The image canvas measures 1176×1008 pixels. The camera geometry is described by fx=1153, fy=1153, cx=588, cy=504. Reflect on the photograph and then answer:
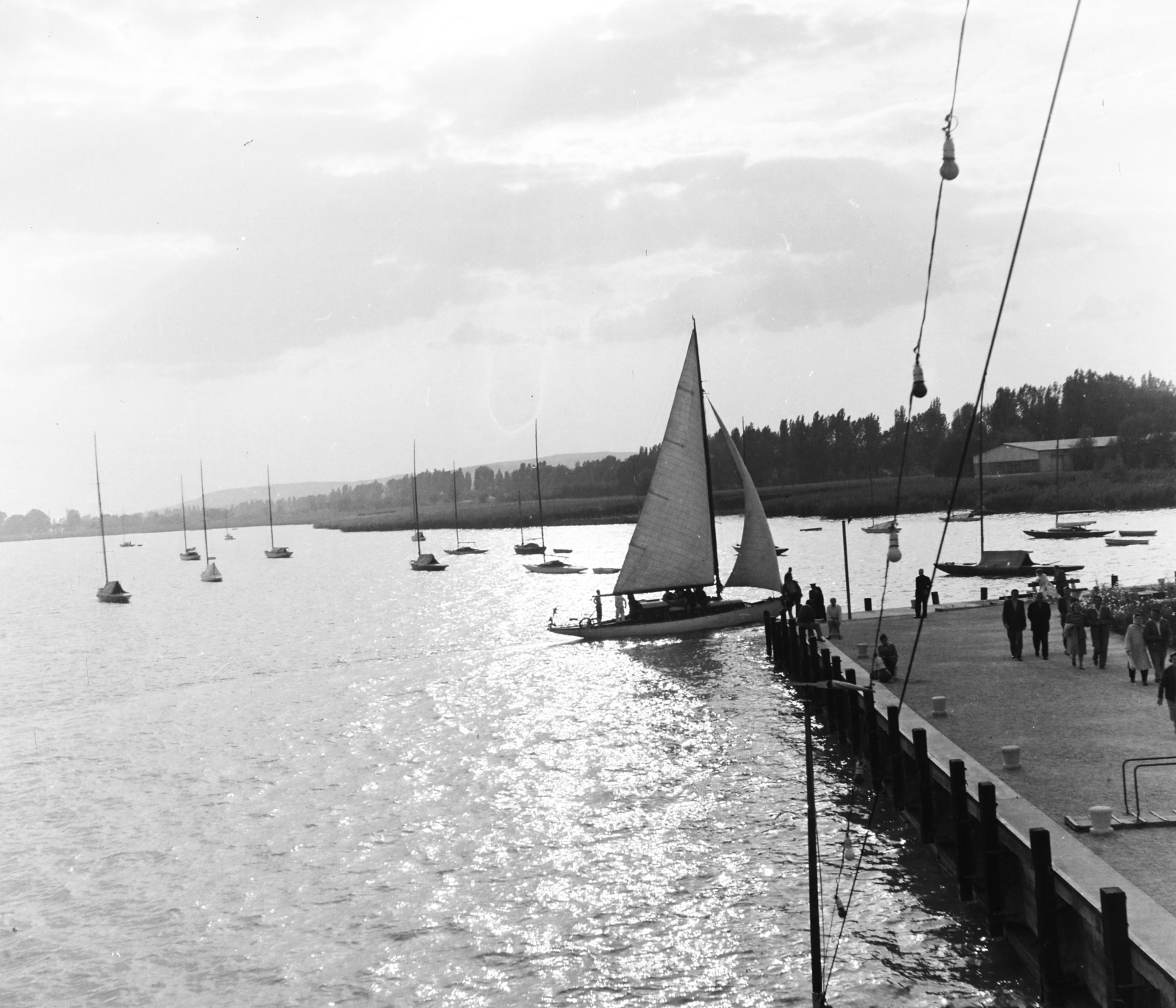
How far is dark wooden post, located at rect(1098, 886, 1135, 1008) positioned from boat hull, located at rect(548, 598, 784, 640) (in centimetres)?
3517

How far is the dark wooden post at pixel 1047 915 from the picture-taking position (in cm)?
1264

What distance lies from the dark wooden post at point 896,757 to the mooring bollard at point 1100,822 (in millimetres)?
5657

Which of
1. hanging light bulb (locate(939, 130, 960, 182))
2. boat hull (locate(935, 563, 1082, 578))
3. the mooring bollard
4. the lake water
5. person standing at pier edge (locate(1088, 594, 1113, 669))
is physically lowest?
the lake water

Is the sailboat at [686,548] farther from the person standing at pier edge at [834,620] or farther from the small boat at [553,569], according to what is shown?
the small boat at [553,569]

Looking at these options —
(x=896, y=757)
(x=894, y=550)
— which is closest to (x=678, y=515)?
(x=894, y=550)

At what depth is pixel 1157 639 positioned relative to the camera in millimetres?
22812

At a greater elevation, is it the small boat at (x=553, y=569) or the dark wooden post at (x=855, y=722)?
the dark wooden post at (x=855, y=722)

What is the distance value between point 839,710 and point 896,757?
616cm

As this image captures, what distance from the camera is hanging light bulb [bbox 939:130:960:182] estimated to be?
12.7 metres

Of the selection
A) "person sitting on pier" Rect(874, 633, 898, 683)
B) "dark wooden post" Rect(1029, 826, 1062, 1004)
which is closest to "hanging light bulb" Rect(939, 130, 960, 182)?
"dark wooden post" Rect(1029, 826, 1062, 1004)

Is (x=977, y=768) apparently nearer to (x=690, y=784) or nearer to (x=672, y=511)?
(x=690, y=784)

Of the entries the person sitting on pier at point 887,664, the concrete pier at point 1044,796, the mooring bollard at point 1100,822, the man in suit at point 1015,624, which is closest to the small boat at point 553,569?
the concrete pier at point 1044,796

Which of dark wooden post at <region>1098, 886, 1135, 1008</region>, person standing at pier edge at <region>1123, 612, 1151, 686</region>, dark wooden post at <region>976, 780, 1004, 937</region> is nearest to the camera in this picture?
dark wooden post at <region>1098, 886, 1135, 1008</region>

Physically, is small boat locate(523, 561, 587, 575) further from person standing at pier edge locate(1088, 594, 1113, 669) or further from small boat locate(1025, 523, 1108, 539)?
person standing at pier edge locate(1088, 594, 1113, 669)
